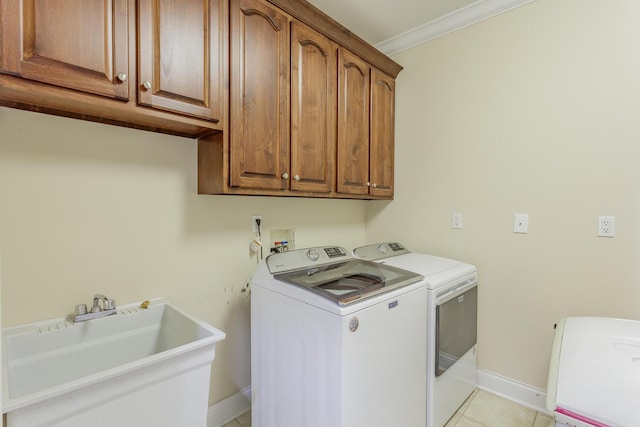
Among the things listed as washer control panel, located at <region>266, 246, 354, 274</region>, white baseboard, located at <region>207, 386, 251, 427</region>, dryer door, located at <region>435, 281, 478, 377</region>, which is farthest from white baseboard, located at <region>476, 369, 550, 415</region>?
white baseboard, located at <region>207, 386, 251, 427</region>

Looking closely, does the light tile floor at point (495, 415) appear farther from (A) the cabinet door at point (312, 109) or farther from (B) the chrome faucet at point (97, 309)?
(B) the chrome faucet at point (97, 309)

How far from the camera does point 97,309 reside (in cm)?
136

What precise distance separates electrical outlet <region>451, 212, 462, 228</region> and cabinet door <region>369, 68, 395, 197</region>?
51 centimetres

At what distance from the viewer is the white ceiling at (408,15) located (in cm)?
202

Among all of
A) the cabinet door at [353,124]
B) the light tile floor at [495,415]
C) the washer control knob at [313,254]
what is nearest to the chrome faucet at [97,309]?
the washer control knob at [313,254]

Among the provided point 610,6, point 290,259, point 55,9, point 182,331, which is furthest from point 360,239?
point 55,9

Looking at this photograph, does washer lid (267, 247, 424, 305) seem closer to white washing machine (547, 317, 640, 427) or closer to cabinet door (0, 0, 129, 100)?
white washing machine (547, 317, 640, 427)

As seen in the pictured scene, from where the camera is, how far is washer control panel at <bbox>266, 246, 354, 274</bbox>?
1.67 m

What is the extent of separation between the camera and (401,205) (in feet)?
8.45

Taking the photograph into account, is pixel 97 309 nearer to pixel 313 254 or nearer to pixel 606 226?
pixel 313 254

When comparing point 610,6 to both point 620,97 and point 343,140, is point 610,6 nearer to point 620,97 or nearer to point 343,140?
point 620,97

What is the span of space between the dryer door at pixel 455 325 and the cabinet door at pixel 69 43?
5.98ft

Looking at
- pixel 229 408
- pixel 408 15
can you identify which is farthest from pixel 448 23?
pixel 229 408

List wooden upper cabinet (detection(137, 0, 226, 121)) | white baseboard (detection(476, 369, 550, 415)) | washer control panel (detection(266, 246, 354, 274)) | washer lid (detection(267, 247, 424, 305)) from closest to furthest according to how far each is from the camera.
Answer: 1. wooden upper cabinet (detection(137, 0, 226, 121))
2. washer lid (detection(267, 247, 424, 305))
3. washer control panel (detection(266, 246, 354, 274))
4. white baseboard (detection(476, 369, 550, 415))
